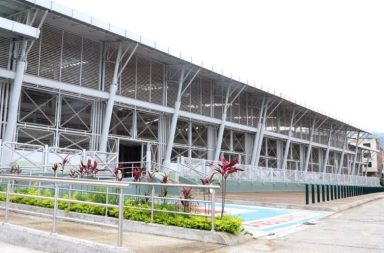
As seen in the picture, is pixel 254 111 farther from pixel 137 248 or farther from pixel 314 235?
pixel 137 248

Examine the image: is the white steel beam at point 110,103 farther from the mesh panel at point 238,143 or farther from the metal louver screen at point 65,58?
the mesh panel at point 238,143

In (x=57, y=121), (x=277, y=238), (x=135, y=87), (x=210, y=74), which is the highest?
(x=210, y=74)

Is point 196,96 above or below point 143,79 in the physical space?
below

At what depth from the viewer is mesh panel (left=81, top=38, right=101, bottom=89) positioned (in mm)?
26109

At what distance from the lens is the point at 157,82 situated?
31109 millimetres

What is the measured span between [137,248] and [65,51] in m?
20.2

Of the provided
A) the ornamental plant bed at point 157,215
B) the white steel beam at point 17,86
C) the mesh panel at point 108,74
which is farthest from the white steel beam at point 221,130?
the ornamental plant bed at point 157,215

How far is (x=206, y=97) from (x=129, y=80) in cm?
905

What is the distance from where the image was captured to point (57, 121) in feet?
80.0

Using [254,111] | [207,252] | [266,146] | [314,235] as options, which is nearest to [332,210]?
[314,235]

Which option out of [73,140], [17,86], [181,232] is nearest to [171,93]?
[73,140]

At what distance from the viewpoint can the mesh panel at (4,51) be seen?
72.3 feet

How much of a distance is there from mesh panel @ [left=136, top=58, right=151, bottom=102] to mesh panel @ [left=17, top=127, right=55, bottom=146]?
6.84 meters

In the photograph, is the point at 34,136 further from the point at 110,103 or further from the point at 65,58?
the point at 65,58
